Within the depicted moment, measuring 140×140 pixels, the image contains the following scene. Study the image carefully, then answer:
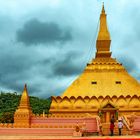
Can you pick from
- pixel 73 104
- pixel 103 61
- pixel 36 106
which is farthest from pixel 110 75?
pixel 36 106

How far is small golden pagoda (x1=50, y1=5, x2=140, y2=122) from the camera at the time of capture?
143 ft

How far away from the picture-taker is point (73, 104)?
44438 mm

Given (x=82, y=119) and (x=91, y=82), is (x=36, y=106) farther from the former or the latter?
(x=82, y=119)

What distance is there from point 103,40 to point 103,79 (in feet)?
18.1

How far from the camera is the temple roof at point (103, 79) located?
45.4 meters

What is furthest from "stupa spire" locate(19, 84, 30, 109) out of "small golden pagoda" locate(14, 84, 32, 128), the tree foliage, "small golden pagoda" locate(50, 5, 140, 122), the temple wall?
the tree foliage

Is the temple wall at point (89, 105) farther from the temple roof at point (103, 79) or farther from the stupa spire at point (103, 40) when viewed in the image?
the stupa spire at point (103, 40)

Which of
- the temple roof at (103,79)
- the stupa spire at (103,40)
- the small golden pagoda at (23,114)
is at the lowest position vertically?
the small golden pagoda at (23,114)

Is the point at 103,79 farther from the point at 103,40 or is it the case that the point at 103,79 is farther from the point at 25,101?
the point at 25,101

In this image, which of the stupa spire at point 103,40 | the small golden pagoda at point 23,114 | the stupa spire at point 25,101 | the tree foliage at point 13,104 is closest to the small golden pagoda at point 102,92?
the stupa spire at point 103,40

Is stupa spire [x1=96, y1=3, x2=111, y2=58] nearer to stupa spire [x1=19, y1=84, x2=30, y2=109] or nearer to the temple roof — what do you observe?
the temple roof

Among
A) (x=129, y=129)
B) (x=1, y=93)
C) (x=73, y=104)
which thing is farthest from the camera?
(x=1, y=93)

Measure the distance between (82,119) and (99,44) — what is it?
15.5 meters

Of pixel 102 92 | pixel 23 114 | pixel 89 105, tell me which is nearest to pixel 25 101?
pixel 23 114
